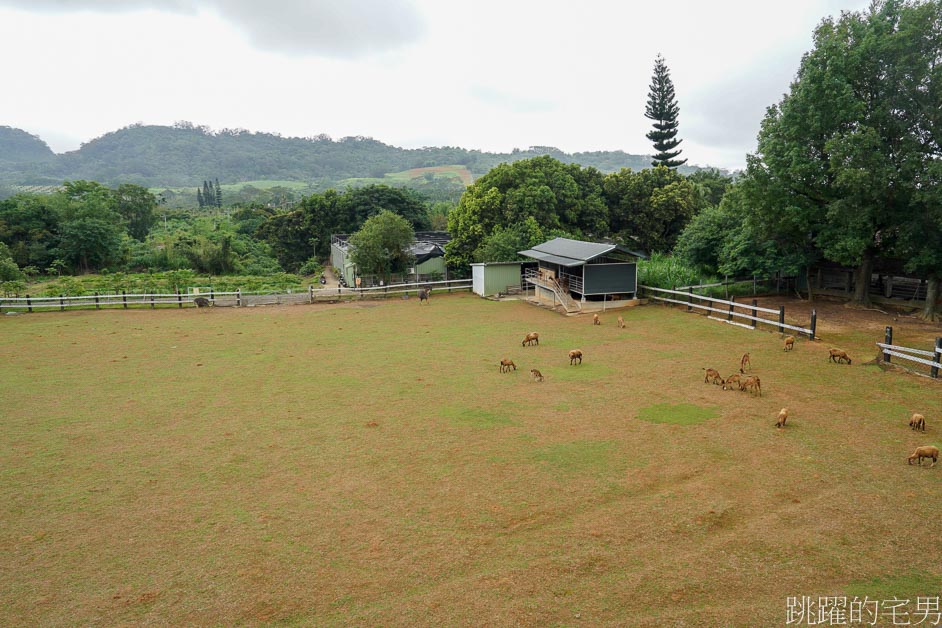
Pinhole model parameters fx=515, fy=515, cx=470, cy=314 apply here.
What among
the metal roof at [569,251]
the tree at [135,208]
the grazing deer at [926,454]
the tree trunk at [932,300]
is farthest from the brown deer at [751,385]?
the tree at [135,208]

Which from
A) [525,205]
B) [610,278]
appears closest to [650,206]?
[525,205]

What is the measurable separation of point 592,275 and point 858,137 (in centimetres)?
1086

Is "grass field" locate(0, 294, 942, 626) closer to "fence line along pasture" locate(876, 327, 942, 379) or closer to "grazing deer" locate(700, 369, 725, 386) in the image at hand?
"grazing deer" locate(700, 369, 725, 386)

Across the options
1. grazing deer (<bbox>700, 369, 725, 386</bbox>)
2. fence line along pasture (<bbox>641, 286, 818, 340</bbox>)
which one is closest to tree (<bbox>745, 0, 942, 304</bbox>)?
fence line along pasture (<bbox>641, 286, 818, 340</bbox>)

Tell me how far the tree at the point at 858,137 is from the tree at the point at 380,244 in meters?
18.8

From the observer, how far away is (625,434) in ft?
33.3

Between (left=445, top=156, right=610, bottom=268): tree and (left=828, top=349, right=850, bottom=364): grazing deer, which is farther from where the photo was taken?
(left=445, top=156, right=610, bottom=268): tree

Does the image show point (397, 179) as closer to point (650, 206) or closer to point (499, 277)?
point (650, 206)

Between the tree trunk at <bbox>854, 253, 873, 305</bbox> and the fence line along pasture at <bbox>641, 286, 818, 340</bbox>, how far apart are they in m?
3.72

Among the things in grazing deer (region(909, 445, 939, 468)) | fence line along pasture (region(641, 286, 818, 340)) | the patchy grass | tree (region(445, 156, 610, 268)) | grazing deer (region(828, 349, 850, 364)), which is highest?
tree (region(445, 156, 610, 268))

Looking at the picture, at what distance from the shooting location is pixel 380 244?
30547 mm

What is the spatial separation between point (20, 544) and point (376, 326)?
1515 cm

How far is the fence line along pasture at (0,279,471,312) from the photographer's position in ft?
82.6

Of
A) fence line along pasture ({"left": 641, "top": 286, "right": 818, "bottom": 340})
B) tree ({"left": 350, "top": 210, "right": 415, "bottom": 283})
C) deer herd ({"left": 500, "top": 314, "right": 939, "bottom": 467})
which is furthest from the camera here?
tree ({"left": 350, "top": 210, "right": 415, "bottom": 283})
